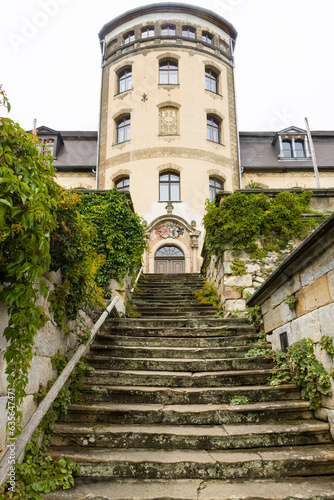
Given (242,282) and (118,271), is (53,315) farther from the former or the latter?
(242,282)

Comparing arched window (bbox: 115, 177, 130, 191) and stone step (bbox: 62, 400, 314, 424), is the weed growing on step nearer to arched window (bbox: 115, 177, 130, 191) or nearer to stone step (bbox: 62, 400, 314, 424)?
stone step (bbox: 62, 400, 314, 424)

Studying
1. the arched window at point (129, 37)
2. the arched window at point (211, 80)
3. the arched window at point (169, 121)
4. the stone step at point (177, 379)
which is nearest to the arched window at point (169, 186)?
the arched window at point (169, 121)

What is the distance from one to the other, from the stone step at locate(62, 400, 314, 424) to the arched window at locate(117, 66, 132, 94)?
1767 cm

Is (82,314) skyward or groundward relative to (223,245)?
groundward

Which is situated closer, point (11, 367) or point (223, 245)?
point (11, 367)

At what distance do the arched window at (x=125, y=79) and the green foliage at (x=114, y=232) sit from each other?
1254 cm

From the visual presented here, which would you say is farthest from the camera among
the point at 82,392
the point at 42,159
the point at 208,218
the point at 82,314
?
the point at 208,218

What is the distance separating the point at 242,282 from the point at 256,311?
5.09 feet

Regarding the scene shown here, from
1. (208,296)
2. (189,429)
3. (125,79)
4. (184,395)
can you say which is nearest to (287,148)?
(125,79)

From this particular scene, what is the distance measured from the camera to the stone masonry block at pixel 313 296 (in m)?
3.54

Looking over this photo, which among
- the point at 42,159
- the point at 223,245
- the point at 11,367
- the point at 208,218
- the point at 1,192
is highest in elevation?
the point at 208,218

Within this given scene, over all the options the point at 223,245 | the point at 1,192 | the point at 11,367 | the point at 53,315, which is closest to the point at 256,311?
the point at 223,245

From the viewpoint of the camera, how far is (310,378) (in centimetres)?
370

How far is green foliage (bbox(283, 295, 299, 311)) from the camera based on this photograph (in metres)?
4.18
